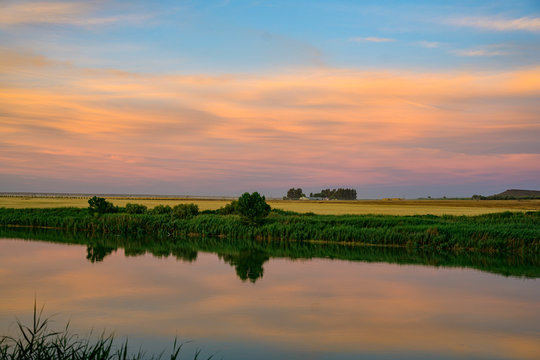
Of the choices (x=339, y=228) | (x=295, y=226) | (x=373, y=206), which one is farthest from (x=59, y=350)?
(x=373, y=206)

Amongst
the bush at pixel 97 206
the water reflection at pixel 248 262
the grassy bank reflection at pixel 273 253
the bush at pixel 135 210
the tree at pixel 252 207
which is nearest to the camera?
the water reflection at pixel 248 262

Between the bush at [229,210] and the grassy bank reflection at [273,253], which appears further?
the bush at [229,210]

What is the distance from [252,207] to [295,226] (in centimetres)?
248

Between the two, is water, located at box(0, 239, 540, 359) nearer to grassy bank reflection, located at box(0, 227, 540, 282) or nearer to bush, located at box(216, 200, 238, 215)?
grassy bank reflection, located at box(0, 227, 540, 282)

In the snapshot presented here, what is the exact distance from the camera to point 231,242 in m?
24.9

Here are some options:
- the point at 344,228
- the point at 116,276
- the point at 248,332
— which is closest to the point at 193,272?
the point at 116,276

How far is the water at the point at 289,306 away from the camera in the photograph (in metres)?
8.45

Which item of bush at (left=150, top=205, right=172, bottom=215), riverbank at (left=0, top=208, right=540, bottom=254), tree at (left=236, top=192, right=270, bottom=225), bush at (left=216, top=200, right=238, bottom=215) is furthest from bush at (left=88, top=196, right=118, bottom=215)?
tree at (left=236, top=192, right=270, bottom=225)

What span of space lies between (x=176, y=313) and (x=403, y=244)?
14.9m

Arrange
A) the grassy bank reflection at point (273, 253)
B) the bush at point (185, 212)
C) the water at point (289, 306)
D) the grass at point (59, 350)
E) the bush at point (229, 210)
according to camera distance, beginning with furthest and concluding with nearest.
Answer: the bush at point (229, 210)
the bush at point (185, 212)
the grassy bank reflection at point (273, 253)
the water at point (289, 306)
the grass at point (59, 350)

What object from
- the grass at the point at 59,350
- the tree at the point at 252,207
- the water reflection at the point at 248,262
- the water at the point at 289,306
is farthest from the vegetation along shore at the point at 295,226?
the grass at the point at 59,350

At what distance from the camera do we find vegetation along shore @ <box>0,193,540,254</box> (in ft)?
71.8

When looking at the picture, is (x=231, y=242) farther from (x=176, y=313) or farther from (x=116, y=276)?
(x=176, y=313)

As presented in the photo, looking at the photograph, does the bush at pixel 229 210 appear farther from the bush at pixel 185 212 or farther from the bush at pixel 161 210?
the bush at pixel 161 210
